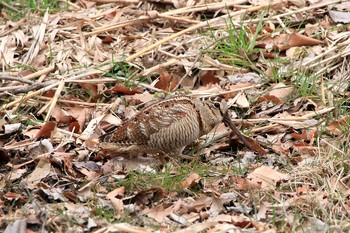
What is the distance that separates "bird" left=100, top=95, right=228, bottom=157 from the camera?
22.4 feet

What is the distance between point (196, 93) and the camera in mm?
7887

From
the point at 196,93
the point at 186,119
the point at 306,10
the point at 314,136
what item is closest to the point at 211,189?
the point at 186,119

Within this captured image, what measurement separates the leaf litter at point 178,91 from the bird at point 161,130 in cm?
13

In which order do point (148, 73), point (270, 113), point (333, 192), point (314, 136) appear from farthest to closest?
1. point (148, 73)
2. point (270, 113)
3. point (314, 136)
4. point (333, 192)

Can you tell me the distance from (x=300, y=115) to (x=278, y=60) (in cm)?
73

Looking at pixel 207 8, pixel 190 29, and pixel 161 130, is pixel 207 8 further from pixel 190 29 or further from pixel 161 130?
pixel 161 130

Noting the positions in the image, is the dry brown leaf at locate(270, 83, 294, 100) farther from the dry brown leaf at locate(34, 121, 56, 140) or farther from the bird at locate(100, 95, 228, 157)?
the dry brown leaf at locate(34, 121, 56, 140)

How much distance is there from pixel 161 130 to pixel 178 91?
1251 millimetres

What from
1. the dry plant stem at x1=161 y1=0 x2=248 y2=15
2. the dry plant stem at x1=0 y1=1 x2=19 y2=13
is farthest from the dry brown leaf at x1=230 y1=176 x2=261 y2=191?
the dry plant stem at x1=0 y1=1 x2=19 y2=13

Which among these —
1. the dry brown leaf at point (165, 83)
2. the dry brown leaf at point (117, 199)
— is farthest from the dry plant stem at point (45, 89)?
the dry brown leaf at point (117, 199)

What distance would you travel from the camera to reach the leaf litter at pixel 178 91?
5.82 m

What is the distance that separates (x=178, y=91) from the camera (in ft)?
26.3

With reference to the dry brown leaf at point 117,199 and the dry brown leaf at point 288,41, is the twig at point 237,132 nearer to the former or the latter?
the dry brown leaf at point 117,199

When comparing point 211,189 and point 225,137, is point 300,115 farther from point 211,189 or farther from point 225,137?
point 211,189
